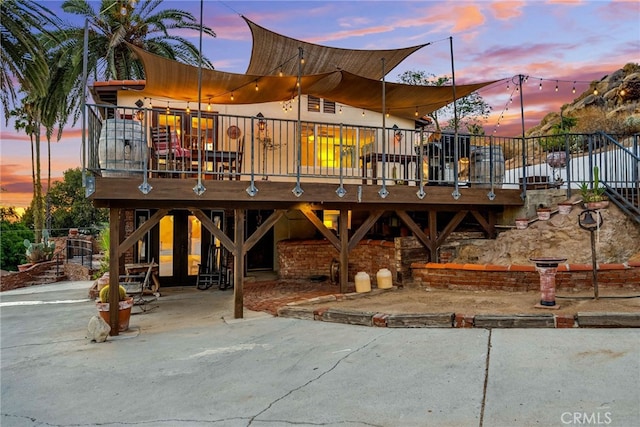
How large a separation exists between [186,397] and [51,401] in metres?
1.35

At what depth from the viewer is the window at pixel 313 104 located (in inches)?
448

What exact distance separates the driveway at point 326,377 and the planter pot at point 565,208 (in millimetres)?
3221

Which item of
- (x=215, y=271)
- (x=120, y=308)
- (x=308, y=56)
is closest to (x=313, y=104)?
(x=308, y=56)

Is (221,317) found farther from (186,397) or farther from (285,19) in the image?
(285,19)

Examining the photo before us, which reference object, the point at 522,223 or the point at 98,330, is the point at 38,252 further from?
the point at 522,223

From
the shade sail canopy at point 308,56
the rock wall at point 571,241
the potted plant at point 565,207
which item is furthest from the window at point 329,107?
the potted plant at point 565,207

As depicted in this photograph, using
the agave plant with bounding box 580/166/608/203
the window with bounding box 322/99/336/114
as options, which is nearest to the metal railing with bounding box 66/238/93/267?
the window with bounding box 322/99/336/114

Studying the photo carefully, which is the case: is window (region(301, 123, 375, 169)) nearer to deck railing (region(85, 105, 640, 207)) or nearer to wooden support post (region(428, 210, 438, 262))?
deck railing (region(85, 105, 640, 207))

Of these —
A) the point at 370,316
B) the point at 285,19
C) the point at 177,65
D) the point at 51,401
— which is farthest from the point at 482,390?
the point at 285,19

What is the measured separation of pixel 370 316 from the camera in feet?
20.1

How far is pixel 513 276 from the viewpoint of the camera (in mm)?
7164

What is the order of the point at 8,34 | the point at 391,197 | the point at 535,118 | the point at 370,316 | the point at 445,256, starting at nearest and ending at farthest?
the point at 370,316
the point at 391,197
the point at 445,256
the point at 8,34
the point at 535,118

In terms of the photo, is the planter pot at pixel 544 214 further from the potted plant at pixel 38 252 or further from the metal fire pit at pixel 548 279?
the potted plant at pixel 38 252

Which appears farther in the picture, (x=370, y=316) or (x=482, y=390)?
(x=370, y=316)
